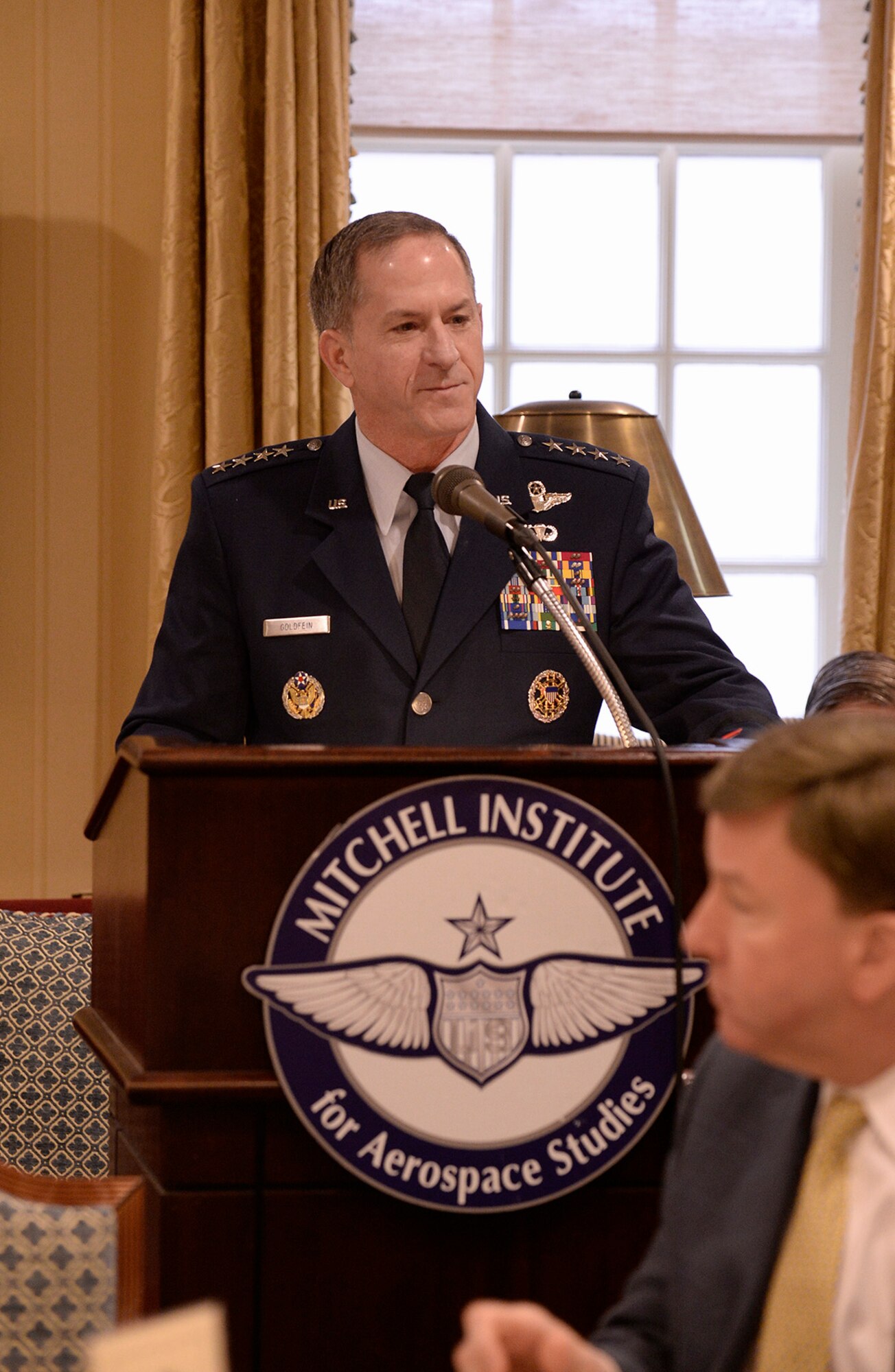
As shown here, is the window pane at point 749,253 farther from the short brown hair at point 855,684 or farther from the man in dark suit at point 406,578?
the man in dark suit at point 406,578

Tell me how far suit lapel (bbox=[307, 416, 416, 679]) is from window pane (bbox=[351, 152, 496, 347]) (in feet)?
6.98

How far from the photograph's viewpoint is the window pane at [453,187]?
14.0 feet

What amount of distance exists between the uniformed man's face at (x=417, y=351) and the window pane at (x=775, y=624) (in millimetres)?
2260

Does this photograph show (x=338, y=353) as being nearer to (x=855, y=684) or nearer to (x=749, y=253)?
(x=855, y=684)

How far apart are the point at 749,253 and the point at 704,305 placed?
0.19m

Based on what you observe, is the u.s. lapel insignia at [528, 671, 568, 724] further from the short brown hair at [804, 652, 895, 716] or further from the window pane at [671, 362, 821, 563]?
the window pane at [671, 362, 821, 563]

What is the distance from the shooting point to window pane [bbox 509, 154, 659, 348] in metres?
4.27

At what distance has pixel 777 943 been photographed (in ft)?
3.28

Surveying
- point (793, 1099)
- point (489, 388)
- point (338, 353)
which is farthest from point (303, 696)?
point (489, 388)

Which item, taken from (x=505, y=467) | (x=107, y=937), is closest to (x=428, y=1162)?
(x=107, y=937)

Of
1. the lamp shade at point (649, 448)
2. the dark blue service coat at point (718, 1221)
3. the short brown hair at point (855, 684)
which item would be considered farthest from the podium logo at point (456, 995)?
the lamp shade at point (649, 448)

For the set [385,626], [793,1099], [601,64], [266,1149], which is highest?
[601,64]

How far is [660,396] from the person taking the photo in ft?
14.1

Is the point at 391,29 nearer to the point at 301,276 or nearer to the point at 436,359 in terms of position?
the point at 301,276
